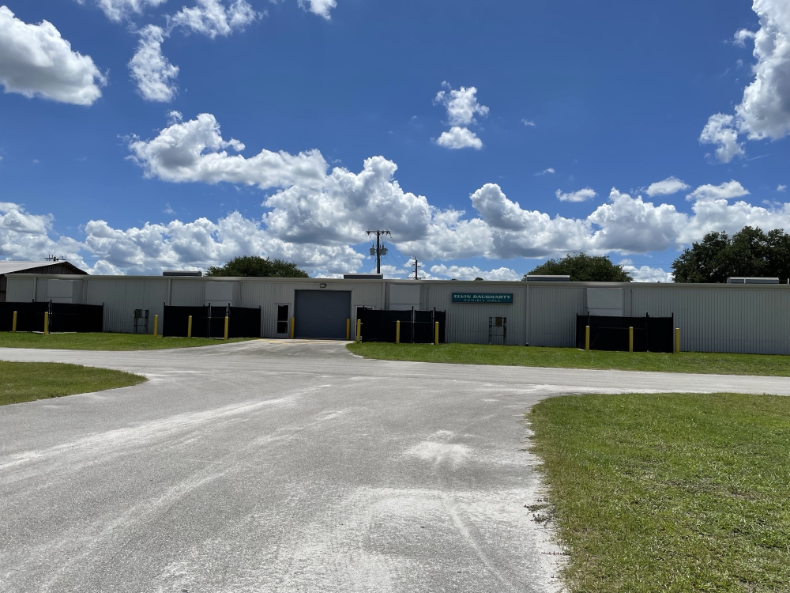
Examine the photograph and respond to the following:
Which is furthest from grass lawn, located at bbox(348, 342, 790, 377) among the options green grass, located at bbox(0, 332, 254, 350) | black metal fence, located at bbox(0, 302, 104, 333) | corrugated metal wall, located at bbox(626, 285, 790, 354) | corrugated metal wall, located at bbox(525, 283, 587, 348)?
black metal fence, located at bbox(0, 302, 104, 333)

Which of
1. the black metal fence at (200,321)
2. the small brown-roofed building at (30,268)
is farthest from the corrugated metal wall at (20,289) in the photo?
the black metal fence at (200,321)

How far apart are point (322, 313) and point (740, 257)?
158ft

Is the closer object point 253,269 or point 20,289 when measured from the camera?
point 20,289

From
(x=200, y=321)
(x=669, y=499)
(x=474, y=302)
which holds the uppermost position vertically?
(x=474, y=302)

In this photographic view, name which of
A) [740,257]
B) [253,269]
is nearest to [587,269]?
[740,257]

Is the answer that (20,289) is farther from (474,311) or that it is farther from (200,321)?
(474,311)

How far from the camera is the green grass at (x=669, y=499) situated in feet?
12.1

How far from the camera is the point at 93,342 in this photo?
28984mm

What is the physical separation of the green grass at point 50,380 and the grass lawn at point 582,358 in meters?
12.4

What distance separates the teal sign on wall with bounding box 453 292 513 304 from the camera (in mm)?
33844

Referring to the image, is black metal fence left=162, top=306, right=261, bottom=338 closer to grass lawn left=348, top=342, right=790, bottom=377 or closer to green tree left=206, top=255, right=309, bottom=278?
grass lawn left=348, top=342, right=790, bottom=377

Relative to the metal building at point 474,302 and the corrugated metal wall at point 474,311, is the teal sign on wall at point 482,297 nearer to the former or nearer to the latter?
the metal building at point 474,302

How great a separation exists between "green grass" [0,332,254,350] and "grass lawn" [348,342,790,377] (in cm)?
861

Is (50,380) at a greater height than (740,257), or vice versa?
(740,257)
